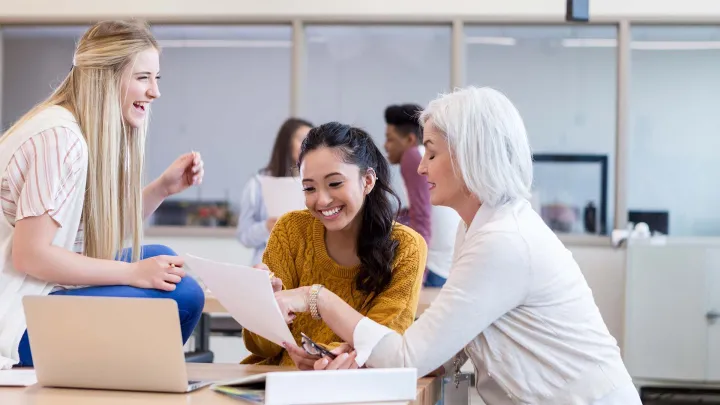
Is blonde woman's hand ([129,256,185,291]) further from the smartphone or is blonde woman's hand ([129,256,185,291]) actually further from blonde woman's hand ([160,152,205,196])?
blonde woman's hand ([160,152,205,196])

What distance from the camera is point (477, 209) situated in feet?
6.81

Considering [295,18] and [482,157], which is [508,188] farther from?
[295,18]

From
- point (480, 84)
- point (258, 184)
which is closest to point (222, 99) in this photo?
point (480, 84)

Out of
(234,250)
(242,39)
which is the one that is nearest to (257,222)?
(234,250)

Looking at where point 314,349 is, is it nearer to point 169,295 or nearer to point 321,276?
point 169,295

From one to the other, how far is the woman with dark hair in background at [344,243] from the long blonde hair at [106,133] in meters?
0.39

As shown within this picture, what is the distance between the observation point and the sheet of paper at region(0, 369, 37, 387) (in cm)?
178

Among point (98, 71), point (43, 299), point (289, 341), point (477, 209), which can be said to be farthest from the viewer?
point (98, 71)

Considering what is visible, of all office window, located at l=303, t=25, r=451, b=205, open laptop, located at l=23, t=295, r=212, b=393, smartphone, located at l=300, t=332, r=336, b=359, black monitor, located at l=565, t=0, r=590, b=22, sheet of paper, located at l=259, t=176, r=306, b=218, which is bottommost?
smartphone, located at l=300, t=332, r=336, b=359

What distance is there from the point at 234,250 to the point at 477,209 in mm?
4796

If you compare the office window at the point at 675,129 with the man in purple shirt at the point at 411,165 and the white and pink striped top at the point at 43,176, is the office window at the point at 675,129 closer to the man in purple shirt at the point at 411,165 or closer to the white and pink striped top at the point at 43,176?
the man in purple shirt at the point at 411,165

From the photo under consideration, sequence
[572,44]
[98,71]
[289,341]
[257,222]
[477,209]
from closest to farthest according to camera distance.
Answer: [289,341]
[477,209]
[98,71]
[257,222]
[572,44]

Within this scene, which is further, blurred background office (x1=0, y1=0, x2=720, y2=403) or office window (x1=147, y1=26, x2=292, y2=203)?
office window (x1=147, y1=26, x2=292, y2=203)

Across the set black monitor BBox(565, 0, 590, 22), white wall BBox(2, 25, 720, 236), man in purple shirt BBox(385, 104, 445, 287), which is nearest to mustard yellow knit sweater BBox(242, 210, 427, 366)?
man in purple shirt BBox(385, 104, 445, 287)
